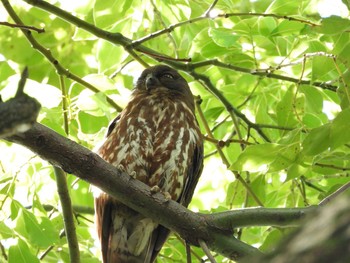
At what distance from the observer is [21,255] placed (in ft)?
11.1

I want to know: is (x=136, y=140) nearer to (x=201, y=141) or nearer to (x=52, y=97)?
(x=201, y=141)

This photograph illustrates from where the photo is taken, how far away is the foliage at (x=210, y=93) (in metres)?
3.34

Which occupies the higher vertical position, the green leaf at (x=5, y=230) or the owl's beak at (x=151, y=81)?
the owl's beak at (x=151, y=81)

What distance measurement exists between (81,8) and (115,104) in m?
0.69

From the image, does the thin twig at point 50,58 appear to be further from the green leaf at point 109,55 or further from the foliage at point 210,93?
the green leaf at point 109,55

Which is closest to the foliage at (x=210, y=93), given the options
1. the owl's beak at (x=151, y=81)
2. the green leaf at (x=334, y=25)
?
the green leaf at (x=334, y=25)

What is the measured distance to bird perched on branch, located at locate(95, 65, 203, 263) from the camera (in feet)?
14.1

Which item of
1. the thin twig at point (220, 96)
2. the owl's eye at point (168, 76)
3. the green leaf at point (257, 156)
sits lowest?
the green leaf at point (257, 156)

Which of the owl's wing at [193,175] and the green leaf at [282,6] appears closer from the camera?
the green leaf at [282,6]

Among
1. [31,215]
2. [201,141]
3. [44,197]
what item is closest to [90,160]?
[31,215]

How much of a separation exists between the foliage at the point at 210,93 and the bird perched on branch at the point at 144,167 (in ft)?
0.47

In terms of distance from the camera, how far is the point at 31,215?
3.46m

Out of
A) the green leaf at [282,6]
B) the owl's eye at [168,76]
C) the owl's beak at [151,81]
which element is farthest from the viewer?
the owl's eye at [168,76]

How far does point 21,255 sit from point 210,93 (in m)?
1.92
